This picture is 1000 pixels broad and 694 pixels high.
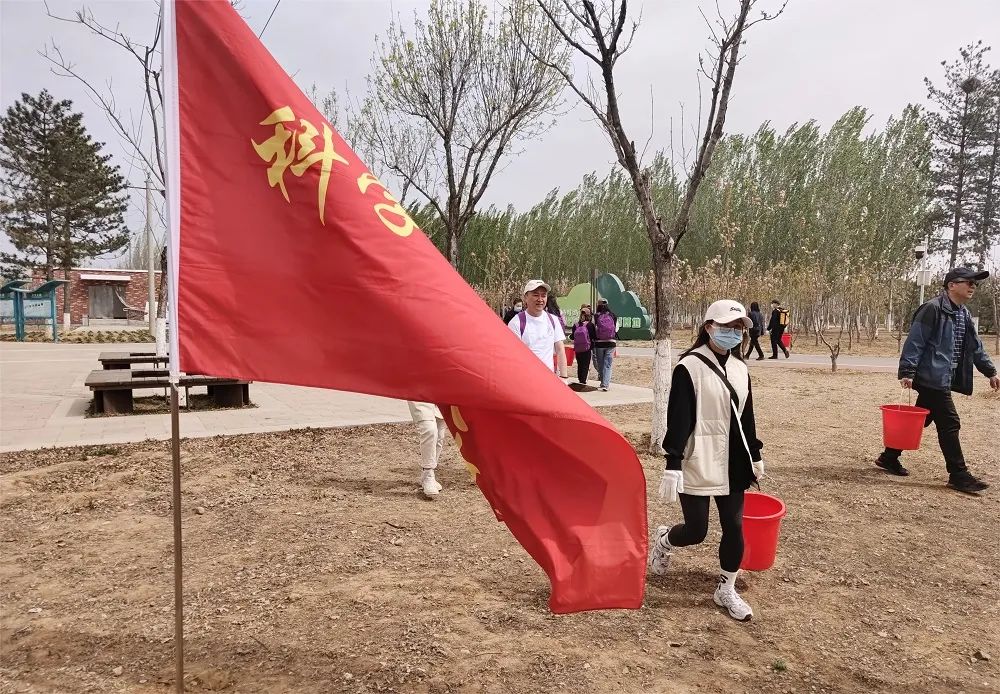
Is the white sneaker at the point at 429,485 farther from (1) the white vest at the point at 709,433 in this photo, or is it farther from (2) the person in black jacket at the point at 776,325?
(2) the person in black jacket at the point at 776,325

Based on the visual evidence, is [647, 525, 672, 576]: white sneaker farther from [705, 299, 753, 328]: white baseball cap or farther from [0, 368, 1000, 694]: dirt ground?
[705, 299, 753, 328]: white baseball cap

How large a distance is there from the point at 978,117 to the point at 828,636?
5232 centimetres

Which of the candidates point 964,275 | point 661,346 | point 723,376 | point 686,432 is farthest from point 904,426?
point 686,432

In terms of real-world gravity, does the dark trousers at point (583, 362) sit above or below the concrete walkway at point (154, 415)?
above

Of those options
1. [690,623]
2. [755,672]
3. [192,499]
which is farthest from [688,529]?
[192,499]

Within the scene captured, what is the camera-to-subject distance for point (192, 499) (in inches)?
204

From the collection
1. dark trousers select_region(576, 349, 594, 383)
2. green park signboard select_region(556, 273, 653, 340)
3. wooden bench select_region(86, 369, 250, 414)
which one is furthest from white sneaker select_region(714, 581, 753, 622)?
green park signboard select_region(556, 273, 653, 340)

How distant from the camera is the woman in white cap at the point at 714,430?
3.12 metres

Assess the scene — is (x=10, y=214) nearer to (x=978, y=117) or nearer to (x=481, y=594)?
(x=481, y=594)

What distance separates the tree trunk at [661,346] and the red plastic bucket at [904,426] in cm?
199

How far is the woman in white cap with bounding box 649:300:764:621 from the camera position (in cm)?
312

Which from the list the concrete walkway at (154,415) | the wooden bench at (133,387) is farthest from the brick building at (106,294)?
the wooden bench at (133,387)

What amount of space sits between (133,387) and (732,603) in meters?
8.00

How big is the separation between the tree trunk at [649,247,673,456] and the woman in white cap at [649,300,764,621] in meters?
3.24
